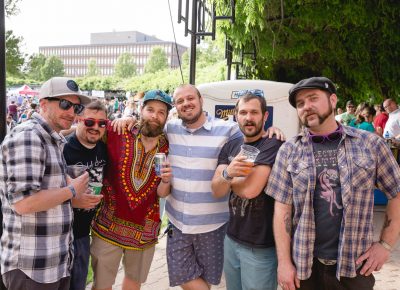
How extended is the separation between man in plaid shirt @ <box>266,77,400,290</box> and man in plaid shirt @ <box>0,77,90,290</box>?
1325 mm

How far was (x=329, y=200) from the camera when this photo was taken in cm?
229

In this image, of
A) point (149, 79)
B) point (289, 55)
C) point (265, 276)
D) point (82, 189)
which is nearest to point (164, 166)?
point (82, 189)

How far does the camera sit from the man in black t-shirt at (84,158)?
112 inches

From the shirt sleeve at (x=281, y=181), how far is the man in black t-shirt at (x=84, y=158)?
131 cm

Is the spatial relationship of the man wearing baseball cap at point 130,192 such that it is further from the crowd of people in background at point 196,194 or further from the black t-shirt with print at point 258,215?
the black t-shirt with print at point 258,215

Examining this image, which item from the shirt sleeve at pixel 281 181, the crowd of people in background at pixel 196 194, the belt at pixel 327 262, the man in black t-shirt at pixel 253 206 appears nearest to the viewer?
the crowd of people in background at pixel 196 194

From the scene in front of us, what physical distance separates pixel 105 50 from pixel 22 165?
161m

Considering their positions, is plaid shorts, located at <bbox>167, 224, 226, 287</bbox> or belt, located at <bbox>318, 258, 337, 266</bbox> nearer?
belt, located at <bbox>318, 258, 337, 266</bbox>

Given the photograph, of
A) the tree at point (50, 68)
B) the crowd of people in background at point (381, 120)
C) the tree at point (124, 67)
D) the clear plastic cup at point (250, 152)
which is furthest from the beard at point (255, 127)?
the tree at point (50, 68)

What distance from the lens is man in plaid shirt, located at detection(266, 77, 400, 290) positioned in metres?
2.25

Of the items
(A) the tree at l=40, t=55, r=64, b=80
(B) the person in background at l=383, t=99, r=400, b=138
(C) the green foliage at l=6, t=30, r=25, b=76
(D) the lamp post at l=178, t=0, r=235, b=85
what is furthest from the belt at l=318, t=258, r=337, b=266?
(A) the tree at l=40, t=55, r=64, b=80

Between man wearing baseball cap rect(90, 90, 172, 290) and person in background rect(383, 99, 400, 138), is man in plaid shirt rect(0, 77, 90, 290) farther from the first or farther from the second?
person in background rect(383, 99, 400, 138)

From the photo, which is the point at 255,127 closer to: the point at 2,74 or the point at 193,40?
the point at 2,74

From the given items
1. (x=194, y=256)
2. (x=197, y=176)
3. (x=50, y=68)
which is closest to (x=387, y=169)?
(x=197, y=176)
